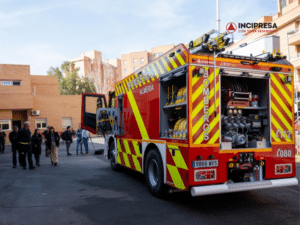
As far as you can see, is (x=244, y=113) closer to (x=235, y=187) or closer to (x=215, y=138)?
(x=215, y=138)

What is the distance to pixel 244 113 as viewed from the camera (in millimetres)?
5887

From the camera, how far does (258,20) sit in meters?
33.1

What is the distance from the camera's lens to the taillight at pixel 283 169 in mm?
5434

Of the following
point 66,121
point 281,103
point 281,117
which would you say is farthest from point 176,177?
point 66,121

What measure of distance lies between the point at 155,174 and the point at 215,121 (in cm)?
201

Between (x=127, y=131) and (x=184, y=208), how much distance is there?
310cm

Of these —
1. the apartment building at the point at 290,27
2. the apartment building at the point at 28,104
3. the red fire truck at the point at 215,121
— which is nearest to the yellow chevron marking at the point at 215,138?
the red fire truck at the point at 215,121

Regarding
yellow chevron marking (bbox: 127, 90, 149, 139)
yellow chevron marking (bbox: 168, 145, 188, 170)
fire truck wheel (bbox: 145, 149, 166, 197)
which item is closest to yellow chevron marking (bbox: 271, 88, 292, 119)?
yellow chevron marking (bbox: 168, 145, 188, 170)

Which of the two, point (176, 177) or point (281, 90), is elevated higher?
point (281, 90)

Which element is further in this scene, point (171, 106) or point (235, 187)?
point (171, 106)

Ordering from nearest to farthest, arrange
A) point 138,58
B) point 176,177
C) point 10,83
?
point 176,177 < point 10,83 < point 138,58

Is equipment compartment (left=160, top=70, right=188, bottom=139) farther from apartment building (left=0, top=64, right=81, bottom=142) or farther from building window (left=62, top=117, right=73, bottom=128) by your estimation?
building window (left=62, top=117, right=73, bottom=128)

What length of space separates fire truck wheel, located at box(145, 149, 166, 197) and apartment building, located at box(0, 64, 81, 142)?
2804cm

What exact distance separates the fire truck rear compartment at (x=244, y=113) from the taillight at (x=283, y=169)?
0.44 metres
